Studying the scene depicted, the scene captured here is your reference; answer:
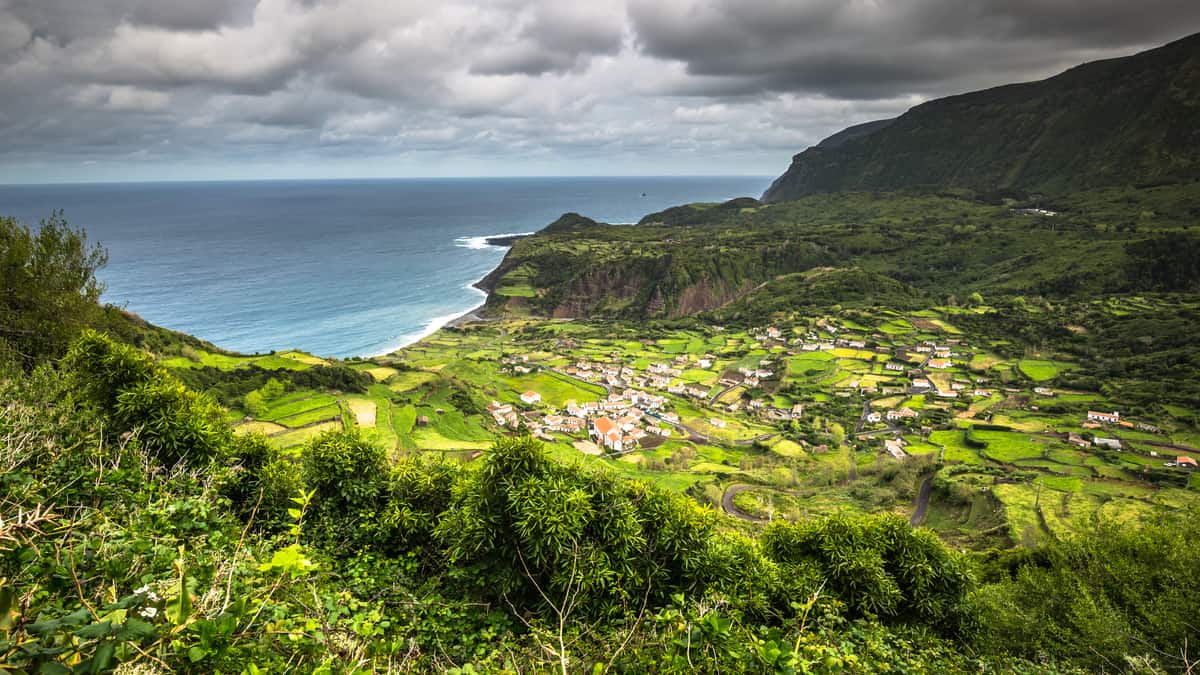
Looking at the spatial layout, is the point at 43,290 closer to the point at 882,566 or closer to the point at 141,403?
the point at 141,403

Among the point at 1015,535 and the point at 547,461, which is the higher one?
the point at 547,461

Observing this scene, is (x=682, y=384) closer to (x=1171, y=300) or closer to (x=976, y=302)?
(x=976, y=302)

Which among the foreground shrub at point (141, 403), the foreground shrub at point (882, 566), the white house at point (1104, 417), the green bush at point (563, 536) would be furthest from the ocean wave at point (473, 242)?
the green bush at point (563, 536)

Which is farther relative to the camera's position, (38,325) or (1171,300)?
(1171,300)

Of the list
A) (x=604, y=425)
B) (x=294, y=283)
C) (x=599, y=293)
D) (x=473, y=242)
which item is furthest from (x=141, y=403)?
(x=473, y=242)

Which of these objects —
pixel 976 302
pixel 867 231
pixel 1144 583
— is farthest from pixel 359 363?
pixel 867 231

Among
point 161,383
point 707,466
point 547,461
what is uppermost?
point 161,383

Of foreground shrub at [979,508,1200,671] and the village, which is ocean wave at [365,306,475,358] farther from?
foreground shrub at [979,508,1200,671]

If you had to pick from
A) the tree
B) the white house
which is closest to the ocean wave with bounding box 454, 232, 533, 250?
the tree
